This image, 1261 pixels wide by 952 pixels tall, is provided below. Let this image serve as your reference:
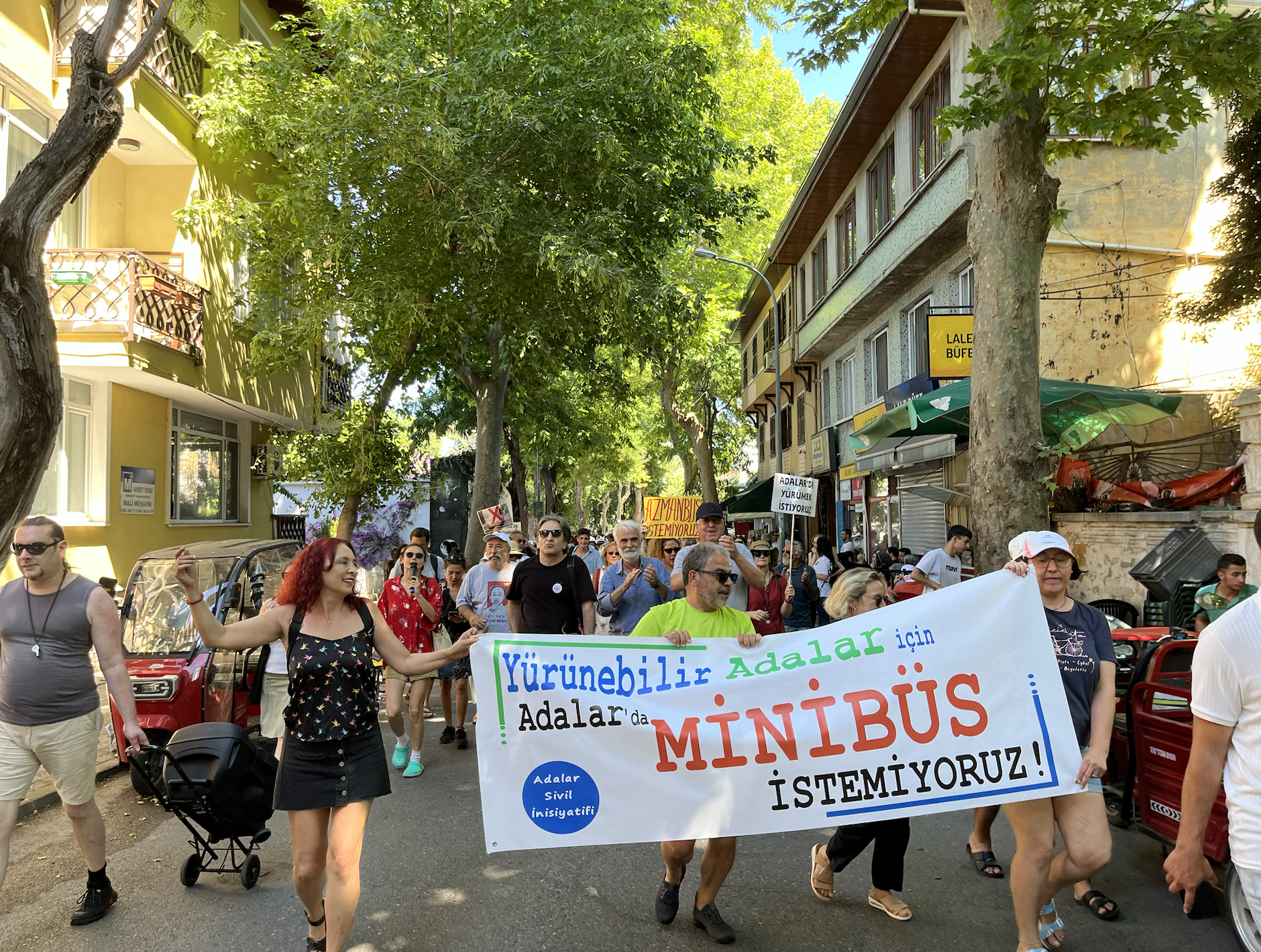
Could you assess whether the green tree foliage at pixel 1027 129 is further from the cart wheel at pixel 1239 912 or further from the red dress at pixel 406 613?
the red dress at pixel 406 613

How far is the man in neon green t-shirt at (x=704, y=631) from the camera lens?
4488 millimetres

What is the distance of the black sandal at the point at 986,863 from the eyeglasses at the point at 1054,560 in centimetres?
203

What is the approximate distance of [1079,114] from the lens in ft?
26.4

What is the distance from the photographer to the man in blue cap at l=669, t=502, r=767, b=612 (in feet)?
23.0

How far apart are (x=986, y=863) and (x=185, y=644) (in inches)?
245

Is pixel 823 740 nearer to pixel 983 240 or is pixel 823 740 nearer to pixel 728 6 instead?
pixel 983 240

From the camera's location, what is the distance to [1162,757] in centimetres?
488

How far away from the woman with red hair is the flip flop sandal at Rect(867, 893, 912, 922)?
2.51 meters

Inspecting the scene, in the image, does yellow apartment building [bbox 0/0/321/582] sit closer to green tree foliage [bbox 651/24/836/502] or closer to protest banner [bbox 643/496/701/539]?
protest banner [bbox 643/496/701/539]

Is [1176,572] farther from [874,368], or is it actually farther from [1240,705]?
[874,368]

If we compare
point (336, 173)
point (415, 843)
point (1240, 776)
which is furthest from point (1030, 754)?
point (336, 173)

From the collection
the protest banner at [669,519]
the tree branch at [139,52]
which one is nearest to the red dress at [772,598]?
the tree branch at [139,52]

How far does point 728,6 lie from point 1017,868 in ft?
62.4

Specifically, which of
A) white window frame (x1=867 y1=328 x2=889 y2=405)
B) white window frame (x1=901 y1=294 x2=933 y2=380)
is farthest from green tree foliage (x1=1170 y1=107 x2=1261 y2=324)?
white window frame (x1=867 y1=328 x2=889 y2=405)
